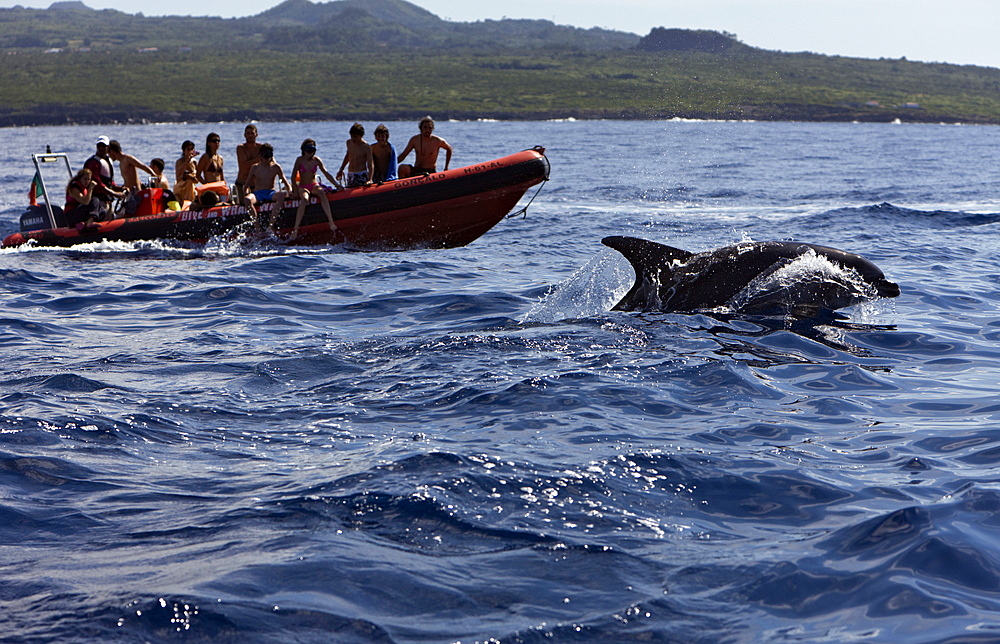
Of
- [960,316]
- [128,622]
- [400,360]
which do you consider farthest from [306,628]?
[960,316]

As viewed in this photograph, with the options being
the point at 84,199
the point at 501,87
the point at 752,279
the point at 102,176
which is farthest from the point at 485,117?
the point at 752,279

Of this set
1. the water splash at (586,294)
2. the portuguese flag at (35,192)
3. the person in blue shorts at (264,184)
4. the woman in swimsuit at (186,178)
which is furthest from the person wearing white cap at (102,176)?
the water splash at (586,294)

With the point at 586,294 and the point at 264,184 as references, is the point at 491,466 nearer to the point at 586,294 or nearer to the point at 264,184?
the point at 586,294

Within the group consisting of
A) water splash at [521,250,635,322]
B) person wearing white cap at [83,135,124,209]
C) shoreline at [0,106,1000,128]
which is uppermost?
shoreline at [0,106,1000,128]

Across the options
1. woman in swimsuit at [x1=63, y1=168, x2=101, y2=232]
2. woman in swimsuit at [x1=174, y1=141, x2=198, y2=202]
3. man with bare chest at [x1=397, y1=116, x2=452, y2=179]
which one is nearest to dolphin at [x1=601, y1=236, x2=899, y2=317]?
man with bare chest at [x1=397, y1=116, x2=452, y2=179]

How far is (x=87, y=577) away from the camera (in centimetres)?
436

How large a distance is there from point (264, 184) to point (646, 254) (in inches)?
332

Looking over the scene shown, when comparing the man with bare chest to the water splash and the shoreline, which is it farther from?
the shoreline

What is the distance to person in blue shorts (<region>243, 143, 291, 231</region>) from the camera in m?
15.4

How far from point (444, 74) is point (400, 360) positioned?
138m

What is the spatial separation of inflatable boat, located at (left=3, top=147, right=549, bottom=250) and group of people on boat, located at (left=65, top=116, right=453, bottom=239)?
0.17m

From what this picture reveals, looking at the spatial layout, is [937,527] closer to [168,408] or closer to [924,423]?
[924,423]

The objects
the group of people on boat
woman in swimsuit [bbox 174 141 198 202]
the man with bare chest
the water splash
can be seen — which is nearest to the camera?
the water splash

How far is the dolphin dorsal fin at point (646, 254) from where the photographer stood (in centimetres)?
920
